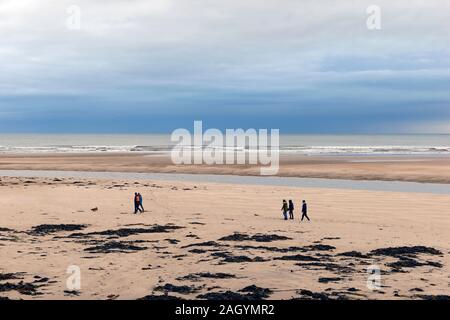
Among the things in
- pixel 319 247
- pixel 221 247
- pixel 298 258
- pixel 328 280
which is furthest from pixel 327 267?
pixel 221 247

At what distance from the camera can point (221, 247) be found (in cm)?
1802

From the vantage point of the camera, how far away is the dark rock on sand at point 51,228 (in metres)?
20.6

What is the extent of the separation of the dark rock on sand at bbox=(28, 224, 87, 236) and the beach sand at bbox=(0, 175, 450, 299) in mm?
42

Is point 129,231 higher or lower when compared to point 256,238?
higher

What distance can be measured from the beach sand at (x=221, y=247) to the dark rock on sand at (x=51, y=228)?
4cm

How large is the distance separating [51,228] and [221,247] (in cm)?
813

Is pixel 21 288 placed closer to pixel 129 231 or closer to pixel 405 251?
pixel 129 231

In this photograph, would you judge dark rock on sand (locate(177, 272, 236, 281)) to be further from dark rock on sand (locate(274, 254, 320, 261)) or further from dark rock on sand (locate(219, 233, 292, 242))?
dark rock on sand (locate(219, 233, 292, 242))

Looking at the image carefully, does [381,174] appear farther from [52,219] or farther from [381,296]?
[381,296]

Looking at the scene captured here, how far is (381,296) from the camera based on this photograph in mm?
12227
